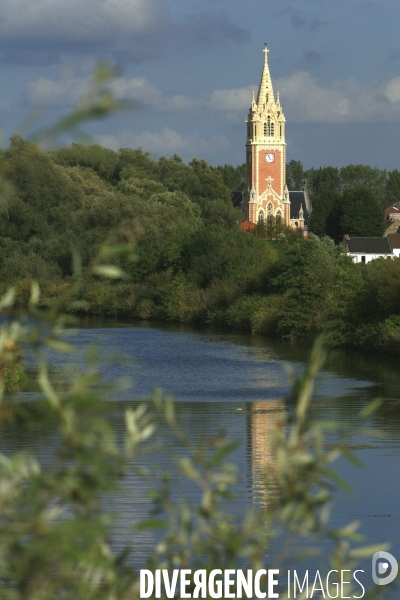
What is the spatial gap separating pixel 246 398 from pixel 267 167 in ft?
208

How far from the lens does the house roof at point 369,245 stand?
2581 inches

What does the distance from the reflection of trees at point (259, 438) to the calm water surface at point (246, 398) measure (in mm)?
19

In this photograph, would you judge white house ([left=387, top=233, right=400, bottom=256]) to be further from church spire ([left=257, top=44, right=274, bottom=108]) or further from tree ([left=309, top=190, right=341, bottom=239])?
church spire ([left=257, top=44, right=274, bottom=108])

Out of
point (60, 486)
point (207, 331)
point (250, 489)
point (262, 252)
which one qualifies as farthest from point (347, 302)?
point (60, 486)

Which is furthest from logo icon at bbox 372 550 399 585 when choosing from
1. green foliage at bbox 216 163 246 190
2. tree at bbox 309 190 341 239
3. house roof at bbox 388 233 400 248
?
green foliage at bbox 216 163 246 190

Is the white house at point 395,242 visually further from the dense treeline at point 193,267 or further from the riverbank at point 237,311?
the riverbank at point 237,311

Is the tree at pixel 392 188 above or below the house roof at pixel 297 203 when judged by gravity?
above

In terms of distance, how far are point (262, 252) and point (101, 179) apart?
14715 millimetres

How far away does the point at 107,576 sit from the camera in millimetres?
1901

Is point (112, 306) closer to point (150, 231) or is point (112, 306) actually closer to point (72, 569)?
point (150, 231)

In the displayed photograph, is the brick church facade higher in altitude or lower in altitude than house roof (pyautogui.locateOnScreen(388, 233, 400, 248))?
higher

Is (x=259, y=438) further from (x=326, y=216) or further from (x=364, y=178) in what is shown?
(x=364, y=178)

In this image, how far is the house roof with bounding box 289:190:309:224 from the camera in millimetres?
83875

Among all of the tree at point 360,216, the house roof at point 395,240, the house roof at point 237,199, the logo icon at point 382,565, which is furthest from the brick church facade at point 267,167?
the logo icon at point 382,565
